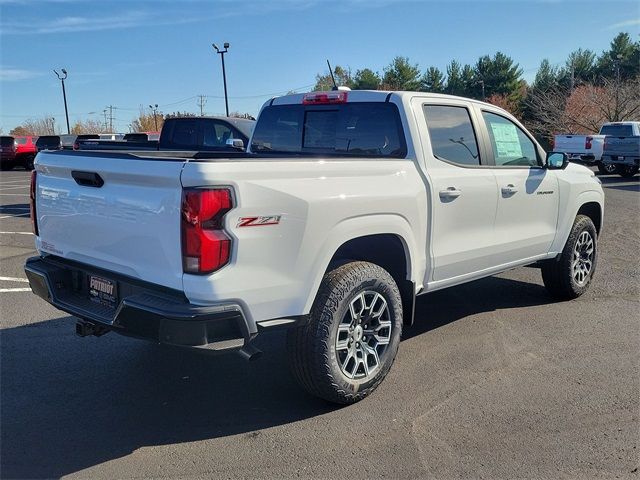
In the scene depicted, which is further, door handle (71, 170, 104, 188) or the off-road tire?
the off-road tire

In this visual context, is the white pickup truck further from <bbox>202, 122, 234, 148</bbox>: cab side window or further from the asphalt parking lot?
<bbox>202, 122, 234, 148</bbox>: cab side window

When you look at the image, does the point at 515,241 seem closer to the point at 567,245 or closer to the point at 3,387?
the point at 567,245

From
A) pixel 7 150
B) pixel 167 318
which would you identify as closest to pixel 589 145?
pixel 167 318

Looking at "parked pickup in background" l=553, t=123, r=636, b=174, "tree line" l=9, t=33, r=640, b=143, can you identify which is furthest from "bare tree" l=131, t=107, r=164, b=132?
"parked pickup in background" l=553, t=123, r=636, b=174

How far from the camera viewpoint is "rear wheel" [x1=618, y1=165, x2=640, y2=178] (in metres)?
20.5

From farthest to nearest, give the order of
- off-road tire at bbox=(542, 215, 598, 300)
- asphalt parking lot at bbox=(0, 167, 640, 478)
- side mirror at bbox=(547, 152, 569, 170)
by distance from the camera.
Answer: off-road tire at bbox=(542, 215, 598, 300)
side mirror at bbox=(547, 152, 569, 170)
asphalt parking lot at bbox=(0, 167, 640, 478)

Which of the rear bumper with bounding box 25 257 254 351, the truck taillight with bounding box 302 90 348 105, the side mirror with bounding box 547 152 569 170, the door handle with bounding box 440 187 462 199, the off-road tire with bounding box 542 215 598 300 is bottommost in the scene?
the off-road tire with bounding box 542 215 598 300

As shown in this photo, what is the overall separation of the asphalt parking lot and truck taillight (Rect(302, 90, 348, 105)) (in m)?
2.04

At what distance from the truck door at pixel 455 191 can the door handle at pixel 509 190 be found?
0.14 metres

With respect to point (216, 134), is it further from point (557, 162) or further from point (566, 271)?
point (566, 271)

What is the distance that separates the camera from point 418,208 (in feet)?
13.0

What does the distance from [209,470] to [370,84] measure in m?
57.2

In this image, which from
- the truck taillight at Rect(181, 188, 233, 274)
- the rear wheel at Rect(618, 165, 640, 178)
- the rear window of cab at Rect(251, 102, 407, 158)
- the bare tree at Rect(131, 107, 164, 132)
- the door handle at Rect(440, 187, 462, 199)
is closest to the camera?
the truck taillight at Rect(181, 188, 233, 274)

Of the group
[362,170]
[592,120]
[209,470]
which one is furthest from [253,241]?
[592,120]
